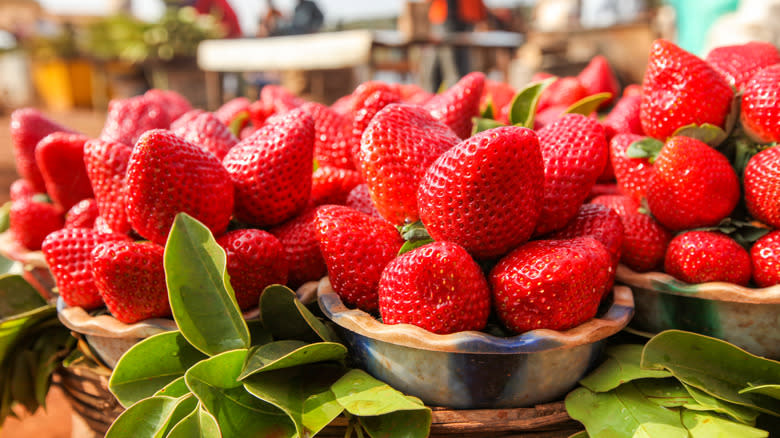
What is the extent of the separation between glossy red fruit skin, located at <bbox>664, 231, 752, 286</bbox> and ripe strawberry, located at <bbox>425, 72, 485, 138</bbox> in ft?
1.56

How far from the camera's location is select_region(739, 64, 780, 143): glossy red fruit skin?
3.28 feet

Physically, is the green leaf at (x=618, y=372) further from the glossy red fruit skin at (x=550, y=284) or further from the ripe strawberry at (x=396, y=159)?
the ripe strawberry at (x=396, y=159)

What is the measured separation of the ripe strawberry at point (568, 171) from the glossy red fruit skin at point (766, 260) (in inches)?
11.5

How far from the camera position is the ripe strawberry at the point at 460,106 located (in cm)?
120

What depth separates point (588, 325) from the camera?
81 cm

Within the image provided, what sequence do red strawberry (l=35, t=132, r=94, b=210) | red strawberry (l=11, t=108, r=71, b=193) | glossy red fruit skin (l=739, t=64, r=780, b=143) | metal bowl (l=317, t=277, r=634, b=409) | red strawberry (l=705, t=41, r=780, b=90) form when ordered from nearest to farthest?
metal bowl (l=317, t=277, r=634, b=409) < glossy red fruit skin (l=739, t=64, r=780, b=143) < red strawberry (l=705, t=41, r=780, b=90) < red strawberry (l=35, t=132, r=94, b=210) < red strawberry (l=11, t=108, r=71, b=193)

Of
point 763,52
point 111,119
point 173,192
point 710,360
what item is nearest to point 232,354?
point 173,192

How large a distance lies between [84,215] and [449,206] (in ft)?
2.82

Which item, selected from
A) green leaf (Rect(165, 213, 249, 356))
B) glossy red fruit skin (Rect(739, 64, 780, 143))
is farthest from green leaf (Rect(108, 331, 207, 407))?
glossy red fruit skin (Rect(739, 64, 780, 143))

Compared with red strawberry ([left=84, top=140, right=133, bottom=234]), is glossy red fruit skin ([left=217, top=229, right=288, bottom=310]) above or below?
below

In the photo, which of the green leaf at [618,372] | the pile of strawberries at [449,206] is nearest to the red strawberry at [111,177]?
the pile of strawberries at [449,206]

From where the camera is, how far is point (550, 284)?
0.77 m

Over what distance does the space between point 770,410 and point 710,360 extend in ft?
0.32

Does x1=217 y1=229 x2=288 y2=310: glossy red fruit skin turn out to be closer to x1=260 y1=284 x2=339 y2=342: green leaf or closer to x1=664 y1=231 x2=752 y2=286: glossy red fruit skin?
x1=260 y1=284 x2=339 y2=342: green leaf
